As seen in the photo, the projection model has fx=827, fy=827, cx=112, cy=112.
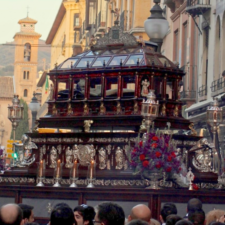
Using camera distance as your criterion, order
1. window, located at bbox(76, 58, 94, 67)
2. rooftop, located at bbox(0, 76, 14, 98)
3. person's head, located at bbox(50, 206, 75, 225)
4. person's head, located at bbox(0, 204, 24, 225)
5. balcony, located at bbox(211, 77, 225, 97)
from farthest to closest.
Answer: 1. rooftop, located at bbox(0, 76, 14, 98)
2. balcony, located at bbox(211, 77, 225, 97)
3. window, located at bbox(76, 58, 94, 67)
4. person's head, located at bbox(50, 206, 75, 225)
5. person's head, located at bbox(0, 204, 24, 225)

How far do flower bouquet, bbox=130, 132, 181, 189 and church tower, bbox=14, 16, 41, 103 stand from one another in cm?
13505

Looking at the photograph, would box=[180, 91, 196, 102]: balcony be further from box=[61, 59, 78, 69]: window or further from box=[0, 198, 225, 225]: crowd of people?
box=[0, 198, 225, 225]: crowd of people

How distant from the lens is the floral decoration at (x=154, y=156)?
574 inches

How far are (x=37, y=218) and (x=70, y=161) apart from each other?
1.75 metres

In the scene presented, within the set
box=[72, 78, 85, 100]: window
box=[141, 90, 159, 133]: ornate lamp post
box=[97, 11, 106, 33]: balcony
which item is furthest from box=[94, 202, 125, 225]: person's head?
box=[97, 11, 106, 33]: balcony

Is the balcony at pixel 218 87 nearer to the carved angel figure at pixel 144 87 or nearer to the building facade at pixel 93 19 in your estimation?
the building facade at pixel 93 19

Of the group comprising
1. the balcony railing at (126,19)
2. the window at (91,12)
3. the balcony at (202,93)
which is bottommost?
the balcony at (202,93)

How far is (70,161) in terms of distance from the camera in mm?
16203

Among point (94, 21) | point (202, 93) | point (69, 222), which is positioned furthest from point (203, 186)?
point (94, 21)

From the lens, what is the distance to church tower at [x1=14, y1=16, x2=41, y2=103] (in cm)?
15050

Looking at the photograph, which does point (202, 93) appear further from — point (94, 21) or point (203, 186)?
point (94, 21)

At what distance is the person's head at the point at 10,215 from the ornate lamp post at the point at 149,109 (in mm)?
7437

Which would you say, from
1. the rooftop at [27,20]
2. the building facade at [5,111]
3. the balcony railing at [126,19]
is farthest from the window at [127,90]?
the rooftop at [27,20]

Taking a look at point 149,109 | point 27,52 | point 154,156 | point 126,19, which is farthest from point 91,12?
point 27,52
